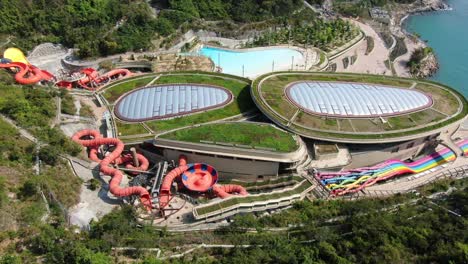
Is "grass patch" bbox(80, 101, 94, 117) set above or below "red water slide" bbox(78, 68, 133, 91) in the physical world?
below

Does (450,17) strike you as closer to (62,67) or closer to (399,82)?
(399,82)

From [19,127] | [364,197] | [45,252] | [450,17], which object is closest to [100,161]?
[19,127]

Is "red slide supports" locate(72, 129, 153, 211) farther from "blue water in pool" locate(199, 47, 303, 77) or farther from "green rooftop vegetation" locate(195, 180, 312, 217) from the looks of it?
"blue water in pool" locate(199, 47, 303, 77)

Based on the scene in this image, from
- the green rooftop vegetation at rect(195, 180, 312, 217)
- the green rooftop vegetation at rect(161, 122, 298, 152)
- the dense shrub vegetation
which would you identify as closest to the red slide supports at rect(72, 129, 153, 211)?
the green rooftop vegetation at rect(161, 122, 298, 152)

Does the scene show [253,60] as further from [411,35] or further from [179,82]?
[411,35]

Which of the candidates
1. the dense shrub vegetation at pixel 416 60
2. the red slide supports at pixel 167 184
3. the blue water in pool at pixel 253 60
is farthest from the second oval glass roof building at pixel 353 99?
the dense shrub vegetation at pixel 416 60
